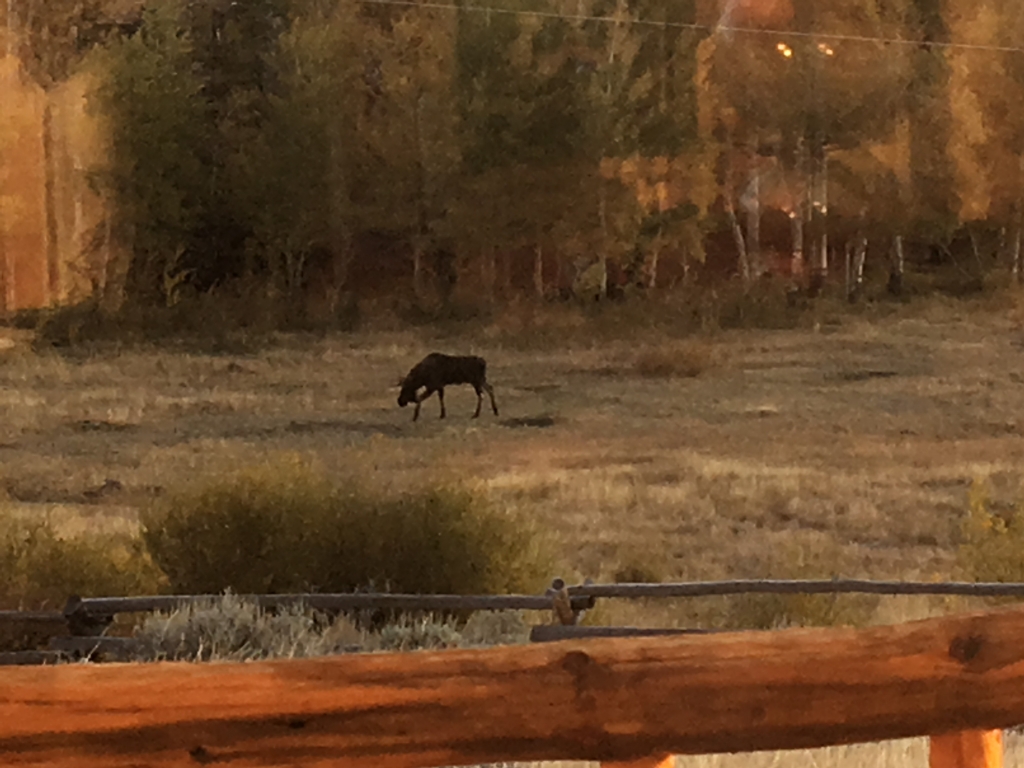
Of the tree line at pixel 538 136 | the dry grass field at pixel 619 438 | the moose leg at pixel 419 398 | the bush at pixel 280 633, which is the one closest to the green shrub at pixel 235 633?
the bush at pixel 280 633

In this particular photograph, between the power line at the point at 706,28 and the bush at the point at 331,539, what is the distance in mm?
891

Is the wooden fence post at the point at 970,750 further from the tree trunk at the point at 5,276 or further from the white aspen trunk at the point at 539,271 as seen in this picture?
the tree trunk at the point at 5,276

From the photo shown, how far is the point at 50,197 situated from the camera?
6.44 feet

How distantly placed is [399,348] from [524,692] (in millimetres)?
1053

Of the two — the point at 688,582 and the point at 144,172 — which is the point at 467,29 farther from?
the point at 688,582

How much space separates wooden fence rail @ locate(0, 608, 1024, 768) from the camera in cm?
105

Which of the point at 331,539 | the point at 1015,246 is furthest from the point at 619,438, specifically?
the point at 1015,246

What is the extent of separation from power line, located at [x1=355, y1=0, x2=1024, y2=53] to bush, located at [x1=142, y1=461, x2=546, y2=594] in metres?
0.89

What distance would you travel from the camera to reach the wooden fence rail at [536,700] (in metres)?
1.05

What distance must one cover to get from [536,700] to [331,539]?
1.02 m

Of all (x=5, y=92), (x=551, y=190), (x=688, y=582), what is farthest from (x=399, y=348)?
(x=5, y=92)

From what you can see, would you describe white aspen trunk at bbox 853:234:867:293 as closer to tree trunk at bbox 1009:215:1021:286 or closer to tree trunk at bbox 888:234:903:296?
A: tree trunk at bbox 888:234:903:296

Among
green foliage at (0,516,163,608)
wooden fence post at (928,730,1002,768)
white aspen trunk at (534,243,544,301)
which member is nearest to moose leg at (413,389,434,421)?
white aspen trunk at (534,243,544,301)

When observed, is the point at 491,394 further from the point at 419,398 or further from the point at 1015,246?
the point at 1015,246
